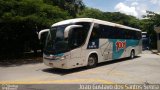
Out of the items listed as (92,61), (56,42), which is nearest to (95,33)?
(92,61)

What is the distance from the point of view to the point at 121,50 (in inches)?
776

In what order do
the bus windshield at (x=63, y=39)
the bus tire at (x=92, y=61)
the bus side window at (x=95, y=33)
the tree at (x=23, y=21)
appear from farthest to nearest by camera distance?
1. the tree at (x=23, y=21)
2. the bus tire at (x=92, y=61)
3. the bus side window at (x=95, y=33)
4. the bus windshield at (x=63, y=39)

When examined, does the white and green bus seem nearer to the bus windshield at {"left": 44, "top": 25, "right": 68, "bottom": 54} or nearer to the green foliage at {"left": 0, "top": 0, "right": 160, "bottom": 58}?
the bus windshield at {"left": 44, "top": 25, "right": 68, "bottom": 54}

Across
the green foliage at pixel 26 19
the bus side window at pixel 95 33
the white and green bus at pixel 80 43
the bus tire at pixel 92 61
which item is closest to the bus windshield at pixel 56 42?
the white and green bus at pixel 80 43

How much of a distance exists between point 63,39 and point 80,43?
122 cm

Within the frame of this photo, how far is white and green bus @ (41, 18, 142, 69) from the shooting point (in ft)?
44.4

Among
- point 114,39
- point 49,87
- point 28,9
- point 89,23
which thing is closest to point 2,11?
point 28,9

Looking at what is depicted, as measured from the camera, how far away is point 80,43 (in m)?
14.4

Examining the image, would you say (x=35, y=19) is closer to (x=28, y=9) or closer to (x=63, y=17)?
(x=28, y=9)

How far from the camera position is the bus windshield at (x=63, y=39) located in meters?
13.5

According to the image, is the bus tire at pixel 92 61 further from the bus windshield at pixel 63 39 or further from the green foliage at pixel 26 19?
the green foliage at pixel 26 19

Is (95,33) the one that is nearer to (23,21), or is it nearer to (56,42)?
(56,42)

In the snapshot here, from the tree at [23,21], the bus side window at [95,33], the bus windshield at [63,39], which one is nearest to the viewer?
the bus windshield at [63,39]

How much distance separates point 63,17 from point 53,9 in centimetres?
111
